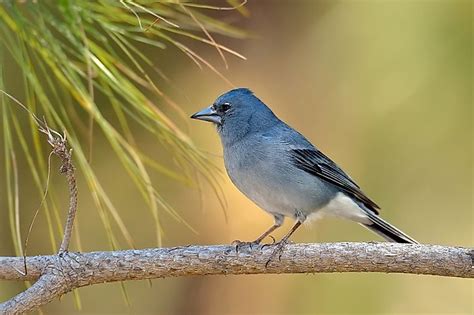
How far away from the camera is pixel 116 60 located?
107 inches

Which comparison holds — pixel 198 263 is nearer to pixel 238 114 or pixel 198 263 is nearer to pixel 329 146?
pixel 238 114

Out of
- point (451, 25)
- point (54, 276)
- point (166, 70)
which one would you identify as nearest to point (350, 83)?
point (451, 25)

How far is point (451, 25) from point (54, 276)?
1942 millimetres

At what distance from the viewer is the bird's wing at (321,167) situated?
3373 millimetres

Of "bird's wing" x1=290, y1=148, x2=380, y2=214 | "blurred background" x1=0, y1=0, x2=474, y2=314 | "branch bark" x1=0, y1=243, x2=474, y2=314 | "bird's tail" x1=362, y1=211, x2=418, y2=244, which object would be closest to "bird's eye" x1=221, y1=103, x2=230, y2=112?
"blurred background" x1=0, y1=0, x2=474, y2=314

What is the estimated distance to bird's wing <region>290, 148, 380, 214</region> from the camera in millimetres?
3373

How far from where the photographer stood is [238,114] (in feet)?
11.5

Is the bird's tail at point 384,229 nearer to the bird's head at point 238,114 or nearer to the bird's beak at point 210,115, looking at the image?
the bird's head at point 238,114

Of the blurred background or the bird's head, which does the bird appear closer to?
the bird's head

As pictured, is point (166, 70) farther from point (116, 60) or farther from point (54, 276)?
point (54, 276)

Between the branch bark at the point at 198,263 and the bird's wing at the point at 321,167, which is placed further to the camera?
the bird's wing at the point at 321,167

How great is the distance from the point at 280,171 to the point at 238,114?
378 millimetres

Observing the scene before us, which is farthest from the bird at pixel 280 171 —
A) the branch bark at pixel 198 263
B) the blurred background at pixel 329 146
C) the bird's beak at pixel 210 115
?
the branch bark at pixel 198 263

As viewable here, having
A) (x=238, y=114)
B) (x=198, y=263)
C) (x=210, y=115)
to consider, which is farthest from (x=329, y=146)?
(x=198, y=263)
